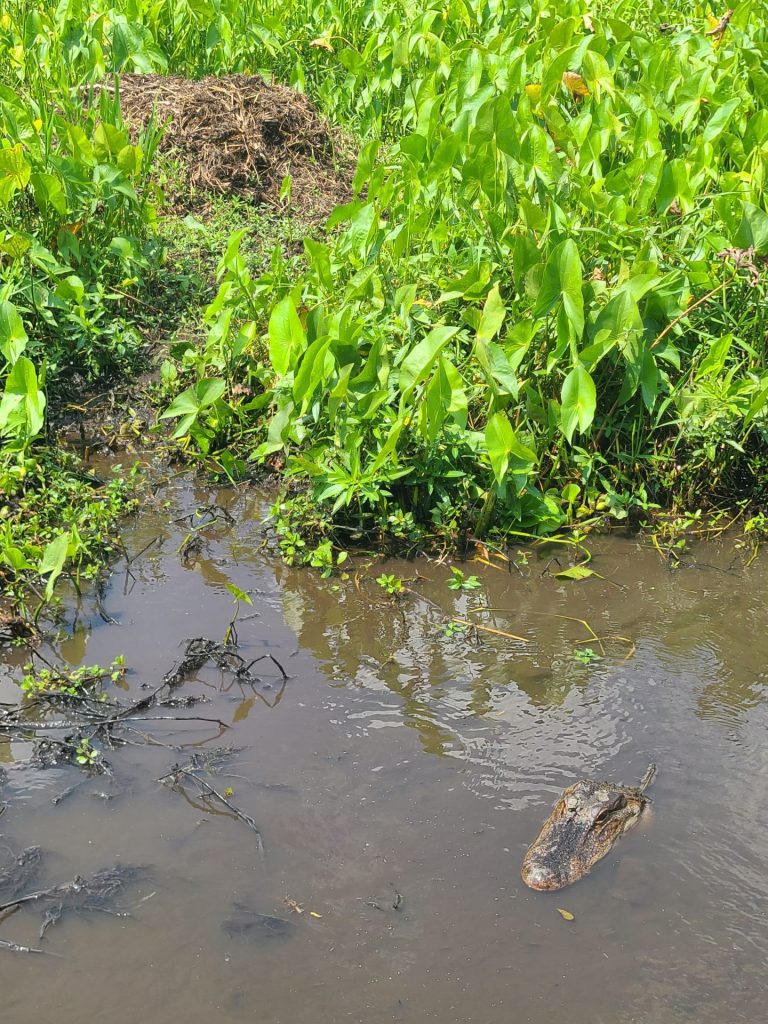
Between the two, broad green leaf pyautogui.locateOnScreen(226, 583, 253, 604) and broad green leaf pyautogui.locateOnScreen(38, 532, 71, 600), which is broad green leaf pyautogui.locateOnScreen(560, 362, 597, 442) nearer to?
broad green leaf pyautogui.locateOnScreen(226, 583, 253, 604)

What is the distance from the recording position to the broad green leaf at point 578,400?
321cm

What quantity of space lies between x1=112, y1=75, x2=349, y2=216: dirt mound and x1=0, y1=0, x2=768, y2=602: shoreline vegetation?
0.57m

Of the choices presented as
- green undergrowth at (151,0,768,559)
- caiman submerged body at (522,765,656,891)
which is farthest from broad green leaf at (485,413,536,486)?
caiman submerged body at (522,765,656,891)

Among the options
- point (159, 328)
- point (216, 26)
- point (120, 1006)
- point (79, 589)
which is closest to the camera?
point (120, 1006)

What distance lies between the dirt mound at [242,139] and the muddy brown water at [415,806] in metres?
2.53

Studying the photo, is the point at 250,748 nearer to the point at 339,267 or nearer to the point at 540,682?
the point at 540,682

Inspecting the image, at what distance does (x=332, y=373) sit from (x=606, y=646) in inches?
50.8

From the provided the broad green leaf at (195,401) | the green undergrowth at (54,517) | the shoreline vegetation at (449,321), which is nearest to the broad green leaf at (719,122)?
the shoreline vegetation at (449,321)

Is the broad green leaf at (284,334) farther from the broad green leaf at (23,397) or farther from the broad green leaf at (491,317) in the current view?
the broad green leaf at (23,397)

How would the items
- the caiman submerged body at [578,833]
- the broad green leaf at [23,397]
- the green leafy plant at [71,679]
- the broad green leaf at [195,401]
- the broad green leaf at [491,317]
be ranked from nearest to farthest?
the caiman submerged body at [578,833] < the green leafy plant at [71,679] < the broad green leaf at [491,317] < the broad green leaf at [23,397] < the broad green leaf at [195,401]

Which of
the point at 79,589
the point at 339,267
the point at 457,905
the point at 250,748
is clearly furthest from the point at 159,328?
the point at 457,905

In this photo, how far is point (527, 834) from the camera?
246 cm

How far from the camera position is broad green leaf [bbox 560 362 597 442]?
3.21 m

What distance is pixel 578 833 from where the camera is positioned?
7.77 ft
